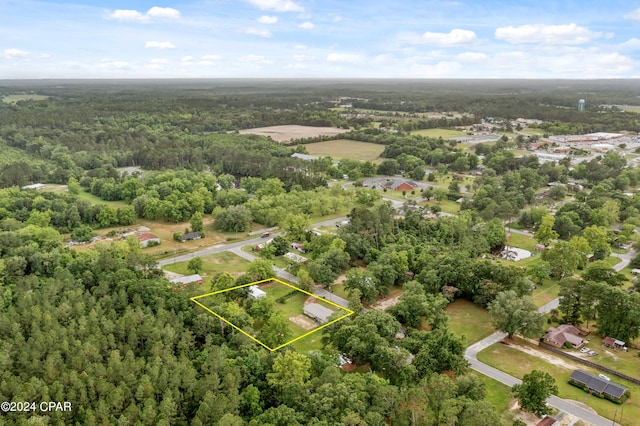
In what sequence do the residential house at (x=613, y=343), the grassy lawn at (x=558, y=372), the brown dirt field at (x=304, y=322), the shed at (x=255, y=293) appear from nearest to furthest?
the grassy lawn at (x=558, y=372) → the residential house at (x=613, y=343) → the brown dirt field at (x=304, y=322) → the shed at (x=255, y=293)

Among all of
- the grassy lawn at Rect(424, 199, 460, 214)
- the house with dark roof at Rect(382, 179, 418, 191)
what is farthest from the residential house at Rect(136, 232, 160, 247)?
the house with dark roof at Rect(382, 179, 418, 191)

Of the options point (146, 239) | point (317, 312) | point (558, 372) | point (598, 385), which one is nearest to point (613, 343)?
point (558, 372)

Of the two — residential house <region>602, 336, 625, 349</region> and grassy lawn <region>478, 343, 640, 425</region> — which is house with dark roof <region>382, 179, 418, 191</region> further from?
residential house <region>602, 336, 625, 349</region>

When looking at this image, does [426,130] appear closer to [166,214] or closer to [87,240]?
[166,214]

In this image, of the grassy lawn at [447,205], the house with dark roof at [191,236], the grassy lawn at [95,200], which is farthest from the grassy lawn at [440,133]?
the house with dark roof at [191,236]

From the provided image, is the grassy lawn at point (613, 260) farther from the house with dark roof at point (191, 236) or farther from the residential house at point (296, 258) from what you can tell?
the house with dark roof at point (191, 236)

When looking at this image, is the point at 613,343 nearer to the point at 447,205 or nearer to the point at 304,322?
the point at 304,322
